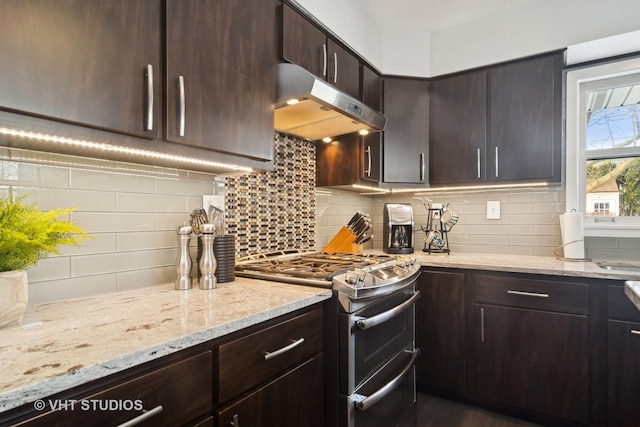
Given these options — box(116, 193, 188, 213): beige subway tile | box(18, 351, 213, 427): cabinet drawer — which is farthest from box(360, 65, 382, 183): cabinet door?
box(18, 351, 213, 427): cabinet drawer

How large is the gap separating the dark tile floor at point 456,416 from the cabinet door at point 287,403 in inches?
40.8

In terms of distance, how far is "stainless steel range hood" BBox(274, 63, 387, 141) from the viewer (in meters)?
1.43

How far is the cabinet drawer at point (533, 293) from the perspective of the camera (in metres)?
1.73

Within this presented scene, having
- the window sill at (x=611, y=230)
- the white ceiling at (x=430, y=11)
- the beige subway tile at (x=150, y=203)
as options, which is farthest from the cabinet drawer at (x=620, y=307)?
the beige subway tile at (x=150, y=203)

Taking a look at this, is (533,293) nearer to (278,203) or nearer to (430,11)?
(278,203)

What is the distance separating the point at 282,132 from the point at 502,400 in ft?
6.51

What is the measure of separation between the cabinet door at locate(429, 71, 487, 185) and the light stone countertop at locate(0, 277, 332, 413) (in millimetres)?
1573

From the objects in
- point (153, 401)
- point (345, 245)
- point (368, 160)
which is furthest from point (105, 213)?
point (368, 160)

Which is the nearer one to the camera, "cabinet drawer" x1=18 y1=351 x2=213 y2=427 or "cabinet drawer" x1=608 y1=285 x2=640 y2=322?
"cabinet drawer" x1=18 y1=351 x2=213 y2=427

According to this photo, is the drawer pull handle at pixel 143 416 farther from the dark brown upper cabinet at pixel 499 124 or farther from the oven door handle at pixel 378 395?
the dark brown upper cabinet at pixel 499 124

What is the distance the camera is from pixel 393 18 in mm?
2381

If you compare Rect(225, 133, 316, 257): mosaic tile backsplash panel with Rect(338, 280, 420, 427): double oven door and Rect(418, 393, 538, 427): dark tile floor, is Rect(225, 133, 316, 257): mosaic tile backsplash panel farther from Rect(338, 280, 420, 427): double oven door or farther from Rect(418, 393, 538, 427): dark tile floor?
Rect(418, 393, 538, 427): dark tile floor

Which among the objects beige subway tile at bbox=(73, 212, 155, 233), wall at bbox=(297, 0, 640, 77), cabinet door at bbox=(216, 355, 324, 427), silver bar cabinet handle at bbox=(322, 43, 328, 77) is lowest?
cabinet door at bbox=(216, 355, 324, 427)

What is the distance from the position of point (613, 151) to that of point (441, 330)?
5.32 ft
